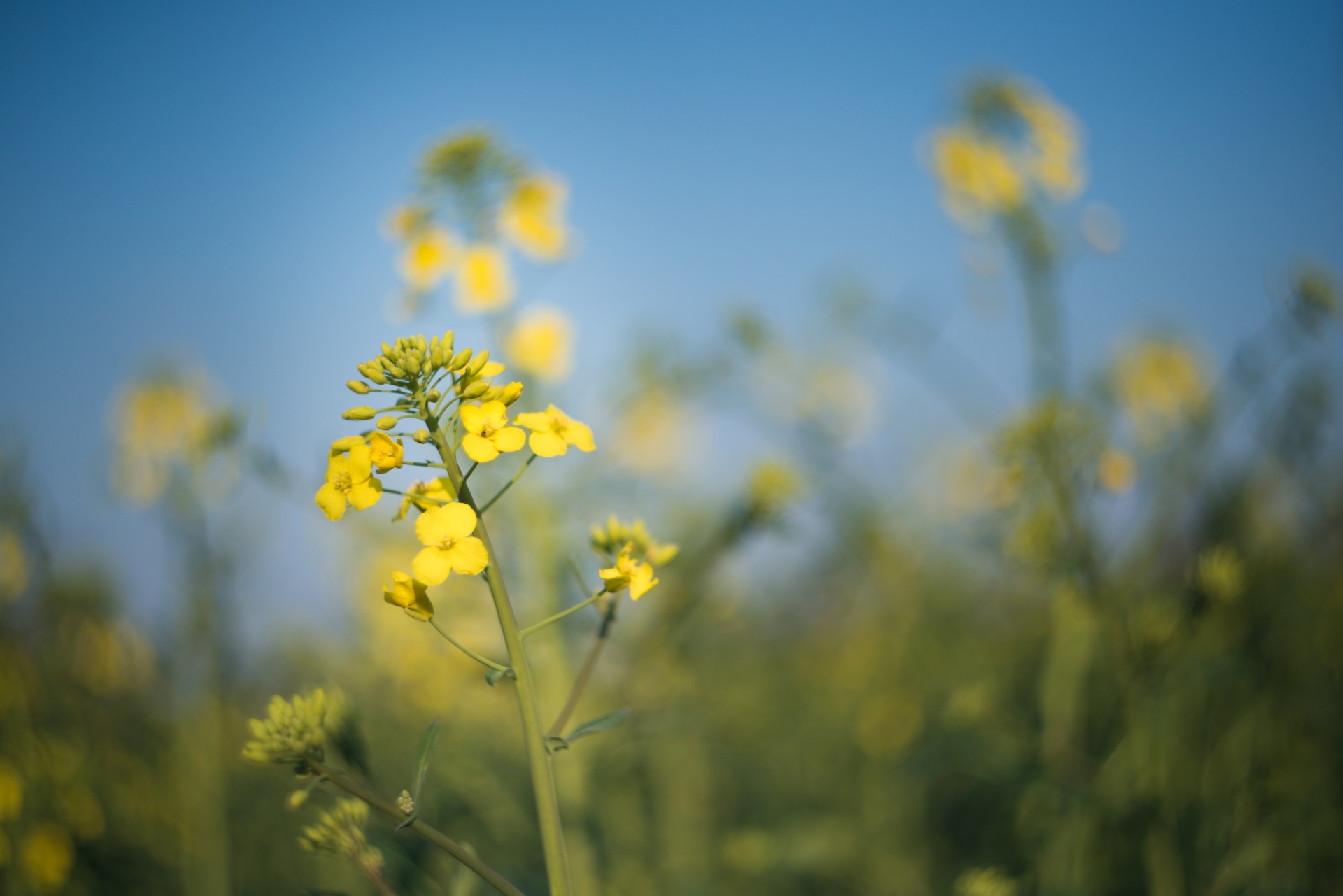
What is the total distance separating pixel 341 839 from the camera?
1182mm

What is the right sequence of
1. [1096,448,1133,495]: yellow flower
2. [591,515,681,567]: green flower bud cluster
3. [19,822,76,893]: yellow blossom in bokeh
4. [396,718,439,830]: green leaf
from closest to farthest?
1. [396,718,439,830]: green leaf
2. [591,515,681,567]: green flower bud cluster
3. [1096,448,1133,495]: yellow flower
4. [19,822,76,893]: yellow blossom in bokeh

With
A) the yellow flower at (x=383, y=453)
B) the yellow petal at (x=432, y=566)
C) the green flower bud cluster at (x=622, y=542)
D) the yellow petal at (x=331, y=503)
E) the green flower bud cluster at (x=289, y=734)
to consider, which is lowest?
the green flower bud cluster at (x=289, y=734)

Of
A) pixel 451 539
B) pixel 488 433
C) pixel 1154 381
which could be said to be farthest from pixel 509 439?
pixel 1154 381

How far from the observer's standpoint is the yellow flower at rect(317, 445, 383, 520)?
1104 millimetres

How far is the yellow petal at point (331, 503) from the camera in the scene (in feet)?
3.61

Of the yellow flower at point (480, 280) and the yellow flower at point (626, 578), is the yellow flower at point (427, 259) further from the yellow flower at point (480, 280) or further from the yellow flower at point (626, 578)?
the yellow flower at point (626, 578)

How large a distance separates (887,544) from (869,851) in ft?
4.63

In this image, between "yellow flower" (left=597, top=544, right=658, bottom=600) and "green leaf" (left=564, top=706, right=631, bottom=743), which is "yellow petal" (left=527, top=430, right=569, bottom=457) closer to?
"yellow flower" (left=597, top=544, right=658, bottom=600)

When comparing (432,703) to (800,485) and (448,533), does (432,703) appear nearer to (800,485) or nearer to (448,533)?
(800,485)

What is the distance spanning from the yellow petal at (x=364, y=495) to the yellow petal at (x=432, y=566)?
0.13 meters

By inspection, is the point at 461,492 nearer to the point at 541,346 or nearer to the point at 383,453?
the point at 383,453

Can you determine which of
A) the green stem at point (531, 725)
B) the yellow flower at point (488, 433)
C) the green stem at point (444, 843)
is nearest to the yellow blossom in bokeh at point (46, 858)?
the green stem at point (444, 843)

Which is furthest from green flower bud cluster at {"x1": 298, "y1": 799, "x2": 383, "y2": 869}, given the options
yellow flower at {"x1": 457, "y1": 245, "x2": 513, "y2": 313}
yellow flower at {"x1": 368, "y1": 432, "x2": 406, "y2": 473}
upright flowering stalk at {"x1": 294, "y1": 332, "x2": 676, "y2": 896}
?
yellow flower at {"x1": 457, "y1": 245, "x2": 513, "y2": 313}

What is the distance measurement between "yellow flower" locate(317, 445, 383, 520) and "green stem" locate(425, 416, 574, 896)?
112 millimetres
